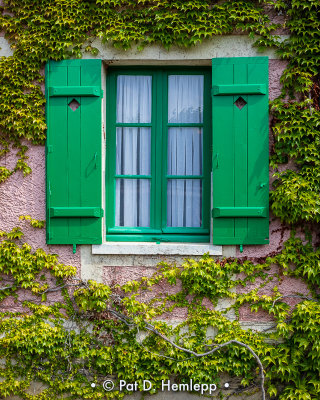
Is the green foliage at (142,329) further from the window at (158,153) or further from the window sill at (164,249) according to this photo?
the window at (158,153)

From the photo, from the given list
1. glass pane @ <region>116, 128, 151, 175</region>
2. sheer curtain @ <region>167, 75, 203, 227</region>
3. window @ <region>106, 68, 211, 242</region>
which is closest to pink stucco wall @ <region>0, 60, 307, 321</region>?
window @ <region>106, 68, 211, 242</region>

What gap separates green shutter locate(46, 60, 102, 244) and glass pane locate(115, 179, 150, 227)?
31 cm

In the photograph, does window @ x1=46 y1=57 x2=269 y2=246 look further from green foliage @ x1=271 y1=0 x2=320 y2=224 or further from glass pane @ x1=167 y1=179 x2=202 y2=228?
green foliage @ x1=271 y1=0 x2=320 y2=224

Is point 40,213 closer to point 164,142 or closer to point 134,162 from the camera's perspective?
point 134,162

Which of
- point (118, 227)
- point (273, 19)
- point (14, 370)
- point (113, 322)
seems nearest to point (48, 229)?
point (118, 227)

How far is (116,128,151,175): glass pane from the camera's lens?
181 inches

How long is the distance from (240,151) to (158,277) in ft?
4.60

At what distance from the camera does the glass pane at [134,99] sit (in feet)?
15.0

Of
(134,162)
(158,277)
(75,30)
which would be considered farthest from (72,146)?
(158,277)

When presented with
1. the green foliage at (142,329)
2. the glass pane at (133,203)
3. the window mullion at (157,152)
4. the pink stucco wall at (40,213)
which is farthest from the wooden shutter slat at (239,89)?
the green foliage at (142,329)

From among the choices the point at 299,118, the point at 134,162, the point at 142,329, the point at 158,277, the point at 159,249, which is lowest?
the point at 142,329

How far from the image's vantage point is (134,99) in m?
4.59

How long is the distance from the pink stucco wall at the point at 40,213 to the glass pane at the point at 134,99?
0.90m

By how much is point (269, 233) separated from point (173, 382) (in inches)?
64.6
